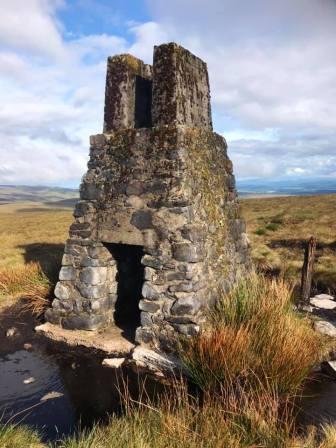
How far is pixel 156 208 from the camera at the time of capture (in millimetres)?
8297

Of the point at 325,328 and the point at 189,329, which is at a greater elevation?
the point at 189,329

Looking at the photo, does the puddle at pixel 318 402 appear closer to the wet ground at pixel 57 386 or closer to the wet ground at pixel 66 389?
the wet ground at pixel 66 389

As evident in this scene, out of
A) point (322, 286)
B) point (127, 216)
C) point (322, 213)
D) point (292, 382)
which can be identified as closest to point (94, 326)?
point (127, 216)

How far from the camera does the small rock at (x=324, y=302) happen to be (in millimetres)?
11023

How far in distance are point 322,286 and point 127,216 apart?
296 inches

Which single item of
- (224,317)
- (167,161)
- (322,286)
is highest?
(167,161)

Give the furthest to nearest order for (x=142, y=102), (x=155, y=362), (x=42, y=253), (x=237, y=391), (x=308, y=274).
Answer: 1. (x=42, y=253)
2. (x=308, y=274)
3. (x=142, y=102)
4. (x=155, y=362)
5. (x=237, y=391)

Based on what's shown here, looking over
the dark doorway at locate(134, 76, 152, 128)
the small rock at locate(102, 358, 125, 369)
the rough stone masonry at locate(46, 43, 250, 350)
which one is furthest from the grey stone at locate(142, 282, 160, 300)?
the dark doorway at locate(134, 76, 152, 128)

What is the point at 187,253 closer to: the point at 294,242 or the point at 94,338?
the point at 94,338

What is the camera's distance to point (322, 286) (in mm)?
13094

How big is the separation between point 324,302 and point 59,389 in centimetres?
758

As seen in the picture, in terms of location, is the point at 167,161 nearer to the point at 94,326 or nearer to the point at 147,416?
the point at 94,326

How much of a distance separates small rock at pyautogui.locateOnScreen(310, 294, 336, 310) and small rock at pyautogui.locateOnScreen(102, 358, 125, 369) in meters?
5.84

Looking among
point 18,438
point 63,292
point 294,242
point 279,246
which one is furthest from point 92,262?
point 294,242
